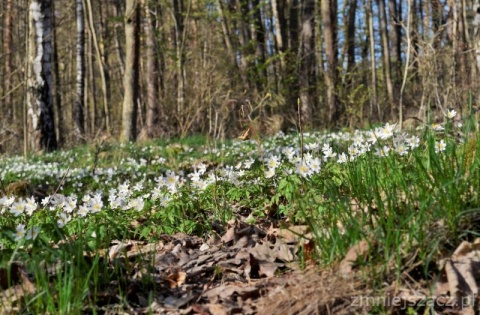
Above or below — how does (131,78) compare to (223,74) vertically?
below

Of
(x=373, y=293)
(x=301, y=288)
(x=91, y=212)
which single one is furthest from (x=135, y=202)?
(x=373, y=293)

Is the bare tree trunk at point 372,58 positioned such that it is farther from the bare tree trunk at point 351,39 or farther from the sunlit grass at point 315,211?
the sunlit grass at point 315,211

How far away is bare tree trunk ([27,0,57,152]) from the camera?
12.0 meters

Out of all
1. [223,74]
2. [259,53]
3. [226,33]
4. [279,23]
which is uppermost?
[279,23]

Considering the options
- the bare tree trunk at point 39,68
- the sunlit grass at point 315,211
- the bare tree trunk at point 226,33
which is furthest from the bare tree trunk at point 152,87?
the sunlit grass at point 315,211

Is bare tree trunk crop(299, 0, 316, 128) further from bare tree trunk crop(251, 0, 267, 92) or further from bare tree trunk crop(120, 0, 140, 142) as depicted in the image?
bare tree trunk crop(120, 0, 140, 142)

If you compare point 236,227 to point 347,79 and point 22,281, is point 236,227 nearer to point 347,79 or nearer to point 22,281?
point 22,281

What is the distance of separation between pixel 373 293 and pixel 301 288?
30 centimetres

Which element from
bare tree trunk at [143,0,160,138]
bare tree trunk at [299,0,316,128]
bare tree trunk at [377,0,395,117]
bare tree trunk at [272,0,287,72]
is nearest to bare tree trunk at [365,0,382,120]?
bare tree trunk at [377,0,395,117]

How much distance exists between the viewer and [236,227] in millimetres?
3223

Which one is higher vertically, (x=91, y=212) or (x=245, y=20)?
(x=245, y=20)

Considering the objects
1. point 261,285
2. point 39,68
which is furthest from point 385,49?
point 261,285

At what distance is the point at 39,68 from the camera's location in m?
12.0

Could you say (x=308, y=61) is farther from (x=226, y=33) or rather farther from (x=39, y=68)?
(x=39, y=68)
